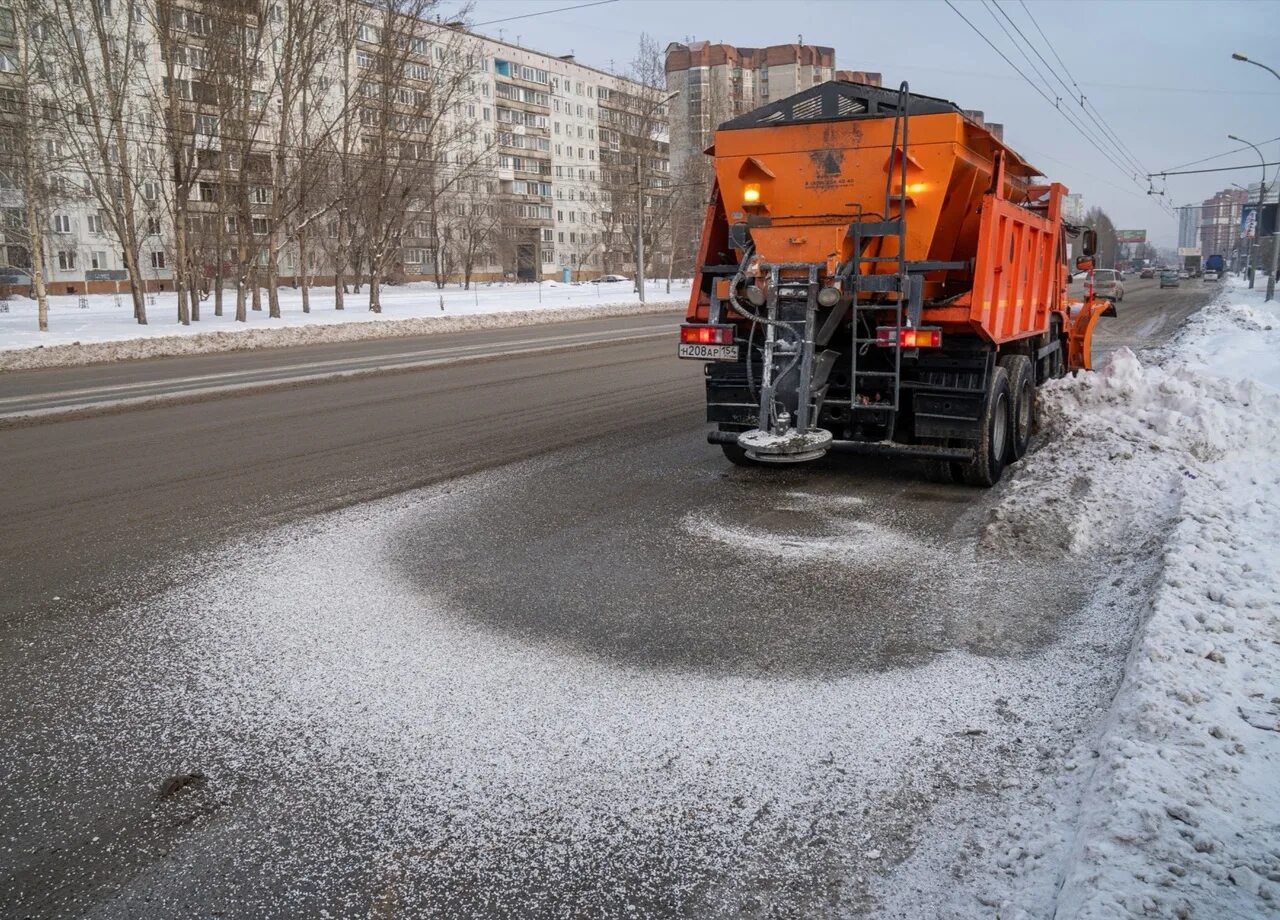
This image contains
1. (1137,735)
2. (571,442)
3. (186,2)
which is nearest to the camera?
(1137,735)

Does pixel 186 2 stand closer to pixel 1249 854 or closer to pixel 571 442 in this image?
pixel 571 442

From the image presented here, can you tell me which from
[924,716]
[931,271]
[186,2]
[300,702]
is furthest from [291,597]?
[186,2]

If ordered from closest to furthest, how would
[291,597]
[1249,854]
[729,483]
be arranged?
[1249,854]
[291,597]
[729,483]

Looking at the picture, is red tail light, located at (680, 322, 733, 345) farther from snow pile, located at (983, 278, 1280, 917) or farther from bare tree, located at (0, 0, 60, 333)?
bare tree, located at (0, 0, 60, 333)

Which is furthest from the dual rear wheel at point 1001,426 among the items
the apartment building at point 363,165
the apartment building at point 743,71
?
the apartment building at point 743,71

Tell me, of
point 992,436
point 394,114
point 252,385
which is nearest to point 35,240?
point 394,114

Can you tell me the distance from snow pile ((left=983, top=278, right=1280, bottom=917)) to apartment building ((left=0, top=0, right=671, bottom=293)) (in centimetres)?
2861

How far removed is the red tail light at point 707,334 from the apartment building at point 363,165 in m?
25.9

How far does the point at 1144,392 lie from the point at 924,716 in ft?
25.0

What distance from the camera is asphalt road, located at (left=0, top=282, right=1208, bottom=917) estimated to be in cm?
312

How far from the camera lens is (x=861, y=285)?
7695 millimetres

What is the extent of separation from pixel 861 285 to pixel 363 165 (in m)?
31.8

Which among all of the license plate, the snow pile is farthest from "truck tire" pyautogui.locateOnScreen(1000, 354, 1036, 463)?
the license plate

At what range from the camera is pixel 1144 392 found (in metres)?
10.2
